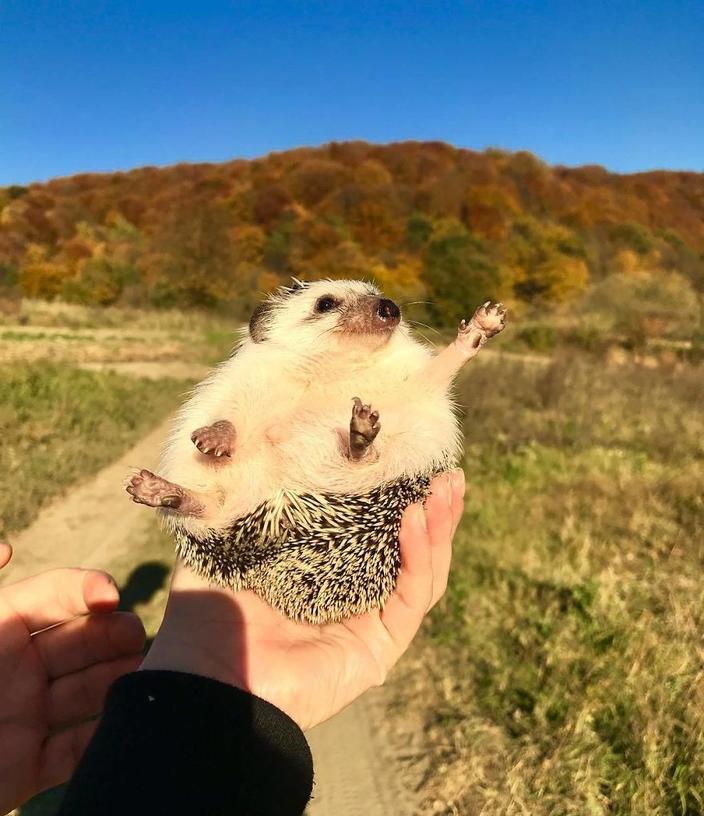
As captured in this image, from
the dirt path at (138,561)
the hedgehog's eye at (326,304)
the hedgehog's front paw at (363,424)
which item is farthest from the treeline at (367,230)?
the hedgehog's front paw at (363,424)

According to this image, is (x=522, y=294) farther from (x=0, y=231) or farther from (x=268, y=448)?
(x=0, y=231)

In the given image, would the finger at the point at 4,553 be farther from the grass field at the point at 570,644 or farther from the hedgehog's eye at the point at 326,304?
the grass field at the point at 570,644

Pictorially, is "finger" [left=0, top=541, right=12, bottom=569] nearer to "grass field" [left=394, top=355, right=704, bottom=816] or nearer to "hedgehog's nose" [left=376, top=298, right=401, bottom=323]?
"hedgehog's nose" [left=376, top=298, right=401, bottom=323]

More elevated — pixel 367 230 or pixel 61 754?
pixel 367 230

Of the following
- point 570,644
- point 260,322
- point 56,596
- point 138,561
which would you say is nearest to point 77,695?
point 56,596

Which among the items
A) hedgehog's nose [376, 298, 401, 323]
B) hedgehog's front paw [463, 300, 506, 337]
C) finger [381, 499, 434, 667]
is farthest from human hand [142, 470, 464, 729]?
hedgehog's nose [376, 298, 401, 323]

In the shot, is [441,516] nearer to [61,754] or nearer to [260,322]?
[260,322]

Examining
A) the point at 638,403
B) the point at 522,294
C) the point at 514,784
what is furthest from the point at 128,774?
the point at 522,294
